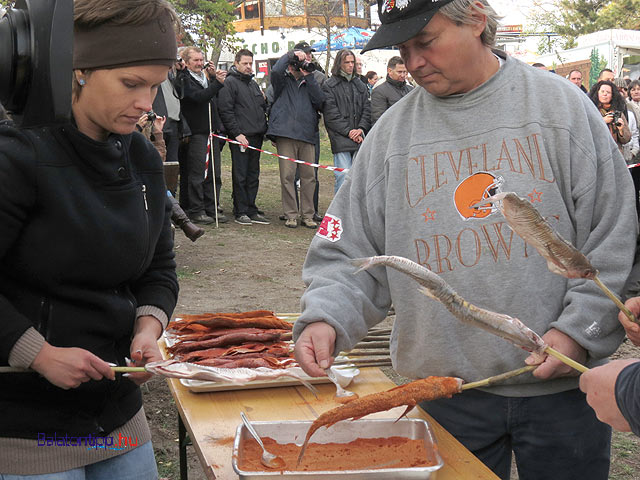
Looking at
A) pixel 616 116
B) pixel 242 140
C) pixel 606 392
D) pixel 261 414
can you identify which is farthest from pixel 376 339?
pixel 616 116

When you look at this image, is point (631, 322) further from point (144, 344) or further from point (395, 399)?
point (144, 344)

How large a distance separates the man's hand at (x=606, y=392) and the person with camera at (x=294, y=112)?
8655mm

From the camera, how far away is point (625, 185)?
1.97m

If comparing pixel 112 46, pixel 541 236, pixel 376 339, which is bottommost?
pixel 376 339

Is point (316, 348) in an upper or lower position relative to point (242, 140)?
upper

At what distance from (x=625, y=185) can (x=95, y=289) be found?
140 centimetres

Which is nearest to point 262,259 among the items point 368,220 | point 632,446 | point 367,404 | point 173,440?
point 173,440

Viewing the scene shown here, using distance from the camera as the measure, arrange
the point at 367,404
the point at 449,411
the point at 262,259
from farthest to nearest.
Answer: the point at 262,259, the point at 449,411, the point at 367,404

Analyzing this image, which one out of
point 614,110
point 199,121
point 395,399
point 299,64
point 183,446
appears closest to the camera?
point 395,399

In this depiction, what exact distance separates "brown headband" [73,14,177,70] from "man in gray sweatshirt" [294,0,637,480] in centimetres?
63

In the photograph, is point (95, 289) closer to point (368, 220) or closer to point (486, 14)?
point (368, 220)

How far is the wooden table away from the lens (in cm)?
183

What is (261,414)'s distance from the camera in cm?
224

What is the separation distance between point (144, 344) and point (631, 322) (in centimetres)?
120
